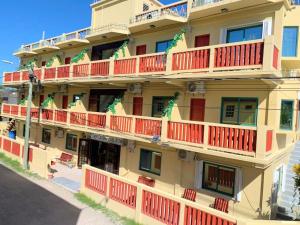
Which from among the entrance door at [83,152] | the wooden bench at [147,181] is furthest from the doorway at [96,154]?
the wooden bench at [147,181]

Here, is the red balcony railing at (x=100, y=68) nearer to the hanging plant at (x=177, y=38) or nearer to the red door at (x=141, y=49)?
the red door at (x=141, y=49)

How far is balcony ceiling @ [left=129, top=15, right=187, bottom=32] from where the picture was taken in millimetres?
14961

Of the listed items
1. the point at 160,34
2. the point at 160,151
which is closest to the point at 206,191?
the point at 160,151

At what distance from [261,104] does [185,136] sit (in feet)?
11.6

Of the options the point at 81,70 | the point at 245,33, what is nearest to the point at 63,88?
the point at 81,70

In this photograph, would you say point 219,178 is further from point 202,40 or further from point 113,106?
point 113,106

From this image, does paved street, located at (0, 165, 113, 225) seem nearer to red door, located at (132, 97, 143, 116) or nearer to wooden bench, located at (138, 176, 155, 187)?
wooden bench, located at (138, 176, 155, 187)

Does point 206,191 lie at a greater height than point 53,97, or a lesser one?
lesser

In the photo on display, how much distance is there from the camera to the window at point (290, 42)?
43.7ft

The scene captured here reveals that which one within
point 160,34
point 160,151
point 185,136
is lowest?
point 160,151

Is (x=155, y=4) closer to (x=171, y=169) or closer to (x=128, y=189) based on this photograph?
(x=171, y=169)

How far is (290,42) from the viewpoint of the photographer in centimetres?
1345

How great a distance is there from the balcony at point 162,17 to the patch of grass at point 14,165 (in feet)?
36.7

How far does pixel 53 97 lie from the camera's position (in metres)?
24.3
